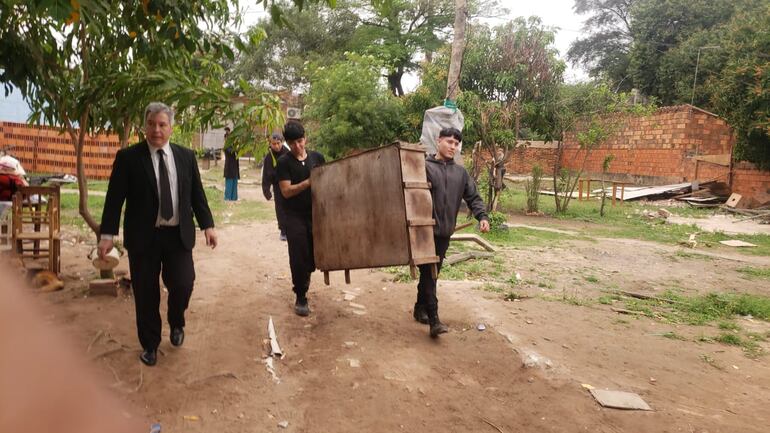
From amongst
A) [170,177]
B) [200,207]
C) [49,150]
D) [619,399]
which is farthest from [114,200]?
A: [49,150]

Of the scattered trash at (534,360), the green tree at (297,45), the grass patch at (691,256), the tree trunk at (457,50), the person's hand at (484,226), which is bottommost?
the scattered trash at (534,360)

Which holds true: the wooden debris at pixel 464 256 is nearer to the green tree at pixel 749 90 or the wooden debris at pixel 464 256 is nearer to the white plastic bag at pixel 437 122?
the white plastic bag at pixel 437 122

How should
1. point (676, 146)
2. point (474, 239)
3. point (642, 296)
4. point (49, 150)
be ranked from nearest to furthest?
point (642, 296) < point (474, 239) < point (49, 150) < point (676, 146)

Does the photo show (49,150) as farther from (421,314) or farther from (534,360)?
(534,360)

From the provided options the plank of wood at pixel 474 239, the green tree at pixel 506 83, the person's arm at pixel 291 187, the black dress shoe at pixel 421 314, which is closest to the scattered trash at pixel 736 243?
the green tree at pixel 506 83

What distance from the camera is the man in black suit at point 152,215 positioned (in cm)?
356

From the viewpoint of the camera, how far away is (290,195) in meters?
4.73

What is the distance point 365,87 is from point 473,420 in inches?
471

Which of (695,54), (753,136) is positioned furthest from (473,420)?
(695,54)

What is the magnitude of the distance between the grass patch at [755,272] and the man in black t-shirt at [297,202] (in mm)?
6124

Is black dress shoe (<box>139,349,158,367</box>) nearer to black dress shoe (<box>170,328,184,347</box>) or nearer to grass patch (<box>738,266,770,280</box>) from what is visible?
black dress shoe (<box>170,328,184,347</box>)

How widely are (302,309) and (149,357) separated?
4.99 feet

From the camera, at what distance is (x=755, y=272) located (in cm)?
764

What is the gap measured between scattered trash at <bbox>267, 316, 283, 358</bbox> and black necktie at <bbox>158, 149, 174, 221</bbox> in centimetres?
125
